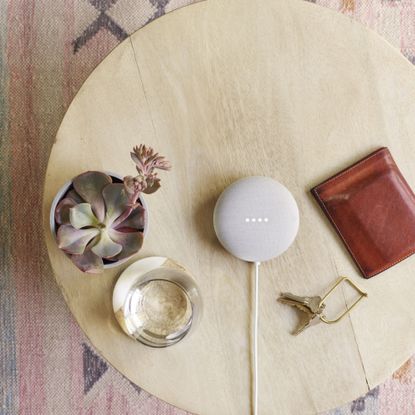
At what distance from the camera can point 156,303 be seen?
640mm

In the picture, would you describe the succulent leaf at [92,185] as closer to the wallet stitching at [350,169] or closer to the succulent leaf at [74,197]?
the succulent leaf at [74,197]

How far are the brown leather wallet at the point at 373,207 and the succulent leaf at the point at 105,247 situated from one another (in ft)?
0.79

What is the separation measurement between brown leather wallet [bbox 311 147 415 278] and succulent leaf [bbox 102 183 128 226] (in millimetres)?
232

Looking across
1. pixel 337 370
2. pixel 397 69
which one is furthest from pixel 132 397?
pixel 397 69

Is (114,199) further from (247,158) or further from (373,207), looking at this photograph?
(373,207)

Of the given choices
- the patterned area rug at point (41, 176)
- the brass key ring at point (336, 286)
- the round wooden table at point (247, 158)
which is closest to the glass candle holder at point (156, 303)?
the round wooden table at point (247, 158)

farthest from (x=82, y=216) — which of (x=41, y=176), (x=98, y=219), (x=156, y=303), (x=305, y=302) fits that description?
(x=41, y=176)

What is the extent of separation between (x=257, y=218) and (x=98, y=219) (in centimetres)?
18

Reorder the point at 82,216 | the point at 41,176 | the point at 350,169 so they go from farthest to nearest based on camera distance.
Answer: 1. the point at 41,176
2. the point at 350,169
3. the point at 82,216

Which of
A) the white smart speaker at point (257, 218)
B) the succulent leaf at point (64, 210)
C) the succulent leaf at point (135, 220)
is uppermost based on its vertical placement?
the succulent leaf at point (64, 210)

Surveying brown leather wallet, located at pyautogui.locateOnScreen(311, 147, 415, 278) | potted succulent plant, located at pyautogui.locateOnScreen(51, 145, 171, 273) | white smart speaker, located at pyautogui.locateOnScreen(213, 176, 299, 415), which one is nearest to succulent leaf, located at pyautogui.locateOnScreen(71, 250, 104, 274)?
A: potted succulent plant, located at pyautogui.locateOnScreen(51, 145, 171, 273)

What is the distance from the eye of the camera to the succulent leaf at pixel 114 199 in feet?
1.83

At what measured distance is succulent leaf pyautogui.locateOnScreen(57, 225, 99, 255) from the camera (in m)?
0.56

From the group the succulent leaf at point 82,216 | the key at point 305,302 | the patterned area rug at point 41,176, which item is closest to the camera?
the succulent leaf at point 82,216
